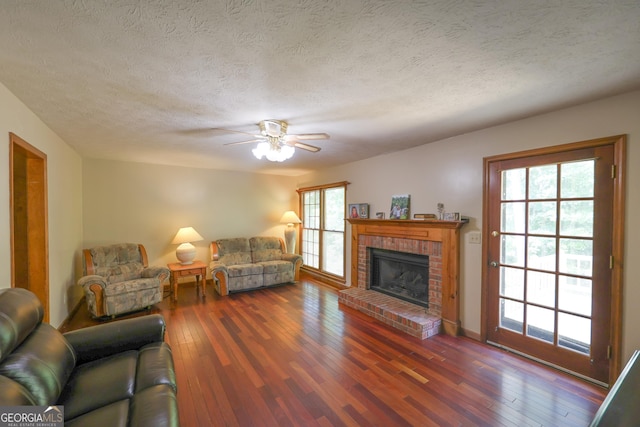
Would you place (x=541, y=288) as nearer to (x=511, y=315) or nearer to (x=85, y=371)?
(x=511, y=315)

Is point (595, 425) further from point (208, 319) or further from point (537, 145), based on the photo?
point (208, 319)

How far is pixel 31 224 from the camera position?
8.75ft

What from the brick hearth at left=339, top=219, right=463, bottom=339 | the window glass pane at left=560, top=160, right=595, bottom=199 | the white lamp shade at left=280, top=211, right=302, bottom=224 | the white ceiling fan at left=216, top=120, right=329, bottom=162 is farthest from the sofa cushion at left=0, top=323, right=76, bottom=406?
the white lamp shade at left=280, top=211, right=302, bottom=224

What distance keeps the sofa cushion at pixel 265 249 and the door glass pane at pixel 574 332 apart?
4424 millimetres

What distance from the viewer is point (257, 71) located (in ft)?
5.77

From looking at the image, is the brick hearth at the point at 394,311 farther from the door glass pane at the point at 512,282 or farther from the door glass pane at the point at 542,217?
the door glass pane at the point at 542,217

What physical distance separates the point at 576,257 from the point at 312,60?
111 inches

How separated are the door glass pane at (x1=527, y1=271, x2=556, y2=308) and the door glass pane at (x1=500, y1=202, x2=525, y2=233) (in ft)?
1.51

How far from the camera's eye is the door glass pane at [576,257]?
2328 millimetres

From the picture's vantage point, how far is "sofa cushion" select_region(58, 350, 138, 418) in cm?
143

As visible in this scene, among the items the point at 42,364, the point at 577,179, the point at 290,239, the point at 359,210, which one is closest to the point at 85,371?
the point at 42,364

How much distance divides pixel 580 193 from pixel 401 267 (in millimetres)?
2224

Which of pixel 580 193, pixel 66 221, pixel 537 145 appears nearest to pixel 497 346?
pixel 580 193

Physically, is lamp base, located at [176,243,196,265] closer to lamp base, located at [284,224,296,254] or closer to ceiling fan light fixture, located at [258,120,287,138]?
lamp base, located at [284,224,296,254]
